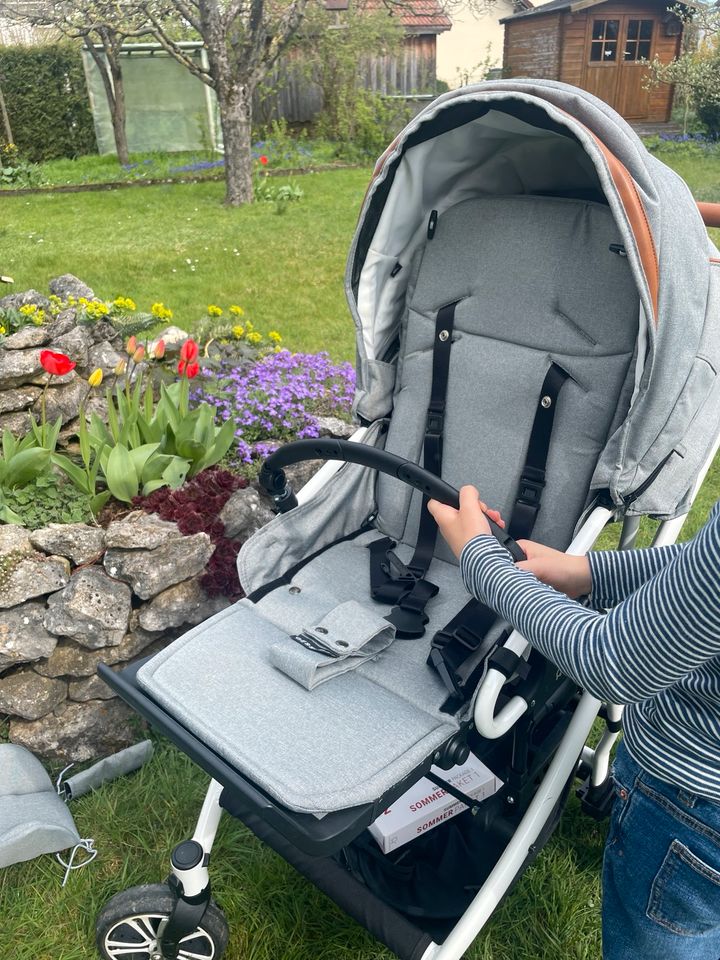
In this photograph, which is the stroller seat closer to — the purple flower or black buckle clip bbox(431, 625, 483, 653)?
black buckle clip bbox(431, 625, 483, 653)

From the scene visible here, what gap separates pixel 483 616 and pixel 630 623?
0.73 metres

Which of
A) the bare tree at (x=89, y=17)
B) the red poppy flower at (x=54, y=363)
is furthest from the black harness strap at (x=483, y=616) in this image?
the bare tree at (x=89, y=17)

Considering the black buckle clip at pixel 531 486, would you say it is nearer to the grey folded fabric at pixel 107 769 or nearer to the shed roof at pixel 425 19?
the grey folded fabric at pixel 107 769

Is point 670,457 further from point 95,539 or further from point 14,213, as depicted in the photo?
point 14,213

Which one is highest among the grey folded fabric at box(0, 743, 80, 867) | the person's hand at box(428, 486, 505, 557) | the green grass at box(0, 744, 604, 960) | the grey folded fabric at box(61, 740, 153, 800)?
the person's hand at box(428, 486, 505, 557)

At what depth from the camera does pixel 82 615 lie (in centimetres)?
226

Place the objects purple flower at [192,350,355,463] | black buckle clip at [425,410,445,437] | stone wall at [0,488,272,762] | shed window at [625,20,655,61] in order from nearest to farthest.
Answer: black buckle clip at [425,410,445,437] → stone wall at [0,488,272,762] → purple flower at [192,350,355,463] → shed window at [625,20,655,61]

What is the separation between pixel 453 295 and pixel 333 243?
17.4 feet

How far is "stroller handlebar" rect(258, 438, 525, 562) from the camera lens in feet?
4.91

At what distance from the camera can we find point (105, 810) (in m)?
2.20

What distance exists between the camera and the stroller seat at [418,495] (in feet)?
4.64

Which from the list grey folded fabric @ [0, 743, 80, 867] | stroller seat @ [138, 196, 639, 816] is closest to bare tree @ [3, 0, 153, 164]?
stroller seat @ [138, 196, 639, 816]

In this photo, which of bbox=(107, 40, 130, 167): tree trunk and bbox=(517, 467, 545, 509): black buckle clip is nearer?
bbox=(517, 467, 545, 509): black buckle clip

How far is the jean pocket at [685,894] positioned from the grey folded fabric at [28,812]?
1.44 metres
